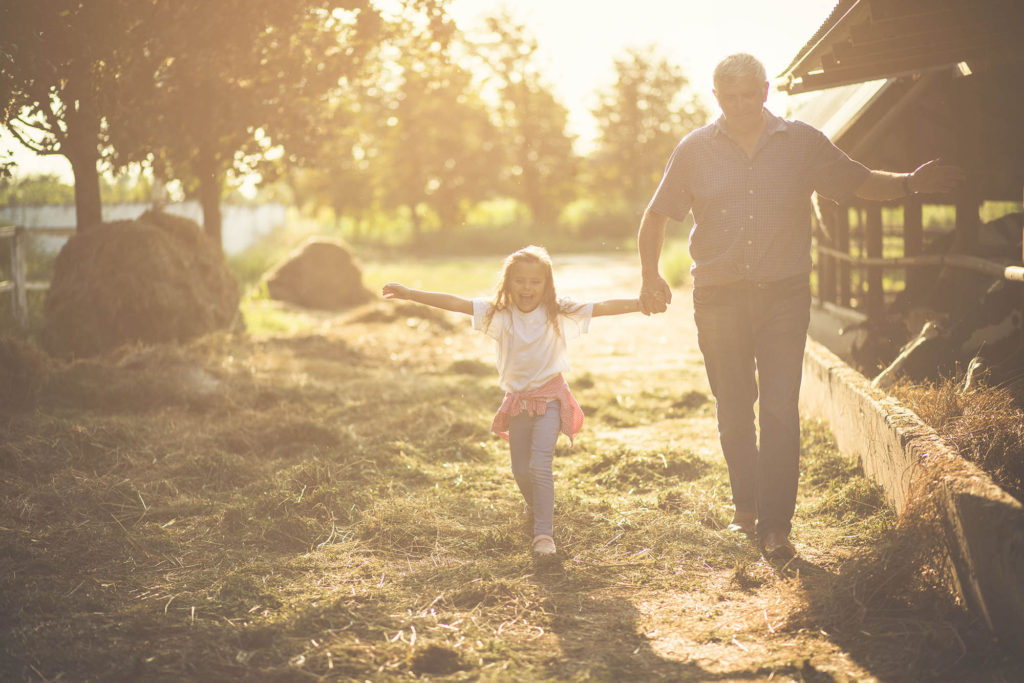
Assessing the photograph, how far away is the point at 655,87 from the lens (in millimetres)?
62656

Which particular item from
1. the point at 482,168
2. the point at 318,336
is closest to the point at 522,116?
the point at 482,168

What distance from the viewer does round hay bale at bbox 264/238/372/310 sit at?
19.3 metres

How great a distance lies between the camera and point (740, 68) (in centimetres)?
488

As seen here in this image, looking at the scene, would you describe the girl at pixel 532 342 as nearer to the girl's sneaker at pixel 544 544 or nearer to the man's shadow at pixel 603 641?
the girl's sneaker at pixel 544 544

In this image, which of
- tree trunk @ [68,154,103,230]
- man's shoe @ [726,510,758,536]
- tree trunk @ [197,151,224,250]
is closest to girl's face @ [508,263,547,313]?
man's shoe @ [726,510,758,536]

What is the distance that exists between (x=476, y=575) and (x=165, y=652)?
142cm

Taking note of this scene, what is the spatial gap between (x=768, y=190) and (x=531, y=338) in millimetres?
1336

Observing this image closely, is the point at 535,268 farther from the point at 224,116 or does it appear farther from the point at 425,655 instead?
the point at 224,116

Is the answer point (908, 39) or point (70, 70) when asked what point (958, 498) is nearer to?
point (908, 39)

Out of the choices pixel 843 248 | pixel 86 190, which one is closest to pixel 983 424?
pixel 843 248

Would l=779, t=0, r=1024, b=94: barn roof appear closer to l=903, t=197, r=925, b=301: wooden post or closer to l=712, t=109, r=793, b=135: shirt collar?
l=712, t=109, r=793, b=135: shirt collar

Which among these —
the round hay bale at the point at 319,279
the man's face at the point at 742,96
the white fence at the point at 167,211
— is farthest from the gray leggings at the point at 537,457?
the round hay bale at the point at 319,279

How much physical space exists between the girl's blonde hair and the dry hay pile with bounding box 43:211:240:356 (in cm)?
577

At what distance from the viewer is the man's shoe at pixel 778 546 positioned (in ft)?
16.2
